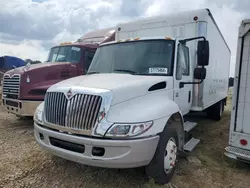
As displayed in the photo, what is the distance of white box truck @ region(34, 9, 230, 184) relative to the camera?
2.98 metres

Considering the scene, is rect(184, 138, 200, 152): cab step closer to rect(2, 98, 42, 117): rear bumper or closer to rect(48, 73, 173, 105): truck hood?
rect(48, 73, 173, 105): truck hood

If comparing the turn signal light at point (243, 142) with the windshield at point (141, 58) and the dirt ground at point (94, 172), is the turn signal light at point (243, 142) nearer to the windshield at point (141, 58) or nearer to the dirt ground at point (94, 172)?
the dirt ground at point (94, 172)

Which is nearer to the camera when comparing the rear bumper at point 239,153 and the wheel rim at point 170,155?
the wheel rim at point 170,155

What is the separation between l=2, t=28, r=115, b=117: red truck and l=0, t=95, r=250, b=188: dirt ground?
3.80ft

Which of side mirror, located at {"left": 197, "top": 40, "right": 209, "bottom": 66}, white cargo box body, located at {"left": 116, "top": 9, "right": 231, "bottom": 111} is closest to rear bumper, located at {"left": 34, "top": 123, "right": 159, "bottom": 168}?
side mirror, located at {"left": 197, "top": 40, "right": 209, "bottom": 66}

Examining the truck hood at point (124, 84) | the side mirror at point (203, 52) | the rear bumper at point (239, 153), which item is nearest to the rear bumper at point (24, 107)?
the truck hood at point (124, 84)

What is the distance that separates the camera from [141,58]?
13.6ft

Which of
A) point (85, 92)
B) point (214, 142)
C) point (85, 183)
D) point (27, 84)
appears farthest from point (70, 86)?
point (214, 142)

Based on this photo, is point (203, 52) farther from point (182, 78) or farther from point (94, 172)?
point (94, 172)

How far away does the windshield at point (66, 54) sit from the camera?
7.08 metres

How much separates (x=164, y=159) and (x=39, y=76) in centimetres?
→ 434

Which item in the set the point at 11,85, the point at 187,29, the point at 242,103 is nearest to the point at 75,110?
the point at 242,103

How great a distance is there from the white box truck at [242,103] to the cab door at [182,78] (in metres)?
0.92

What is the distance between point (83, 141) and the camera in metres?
3.03
